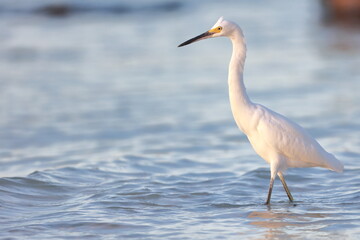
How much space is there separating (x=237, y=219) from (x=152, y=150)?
3221 mm

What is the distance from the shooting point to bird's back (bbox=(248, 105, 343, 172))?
660cm

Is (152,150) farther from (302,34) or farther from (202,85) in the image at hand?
(302,34)

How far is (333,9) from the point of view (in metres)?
22.5

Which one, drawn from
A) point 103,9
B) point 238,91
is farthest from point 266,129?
point 103,9

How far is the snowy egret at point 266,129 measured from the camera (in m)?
6.59

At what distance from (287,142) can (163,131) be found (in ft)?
12.6

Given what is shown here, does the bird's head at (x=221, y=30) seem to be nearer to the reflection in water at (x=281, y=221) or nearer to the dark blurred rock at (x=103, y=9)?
the reflection in water at (x=281, y=221)

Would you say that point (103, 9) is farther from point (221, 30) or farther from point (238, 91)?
point (238, 91)

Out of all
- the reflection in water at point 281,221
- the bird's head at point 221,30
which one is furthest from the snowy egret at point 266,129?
the reflection in water at point 281,221

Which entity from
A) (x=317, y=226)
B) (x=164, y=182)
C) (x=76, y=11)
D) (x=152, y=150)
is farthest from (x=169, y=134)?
(x=76, y=11)

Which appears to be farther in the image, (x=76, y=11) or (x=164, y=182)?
(x=76, y=11)

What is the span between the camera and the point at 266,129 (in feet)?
21.6

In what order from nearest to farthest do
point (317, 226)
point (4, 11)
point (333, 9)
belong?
point (317, 226) → point (333, 9) → point (4, 11)

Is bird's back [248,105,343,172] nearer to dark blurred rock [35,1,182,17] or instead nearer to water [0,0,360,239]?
water [0,0,360,239]
